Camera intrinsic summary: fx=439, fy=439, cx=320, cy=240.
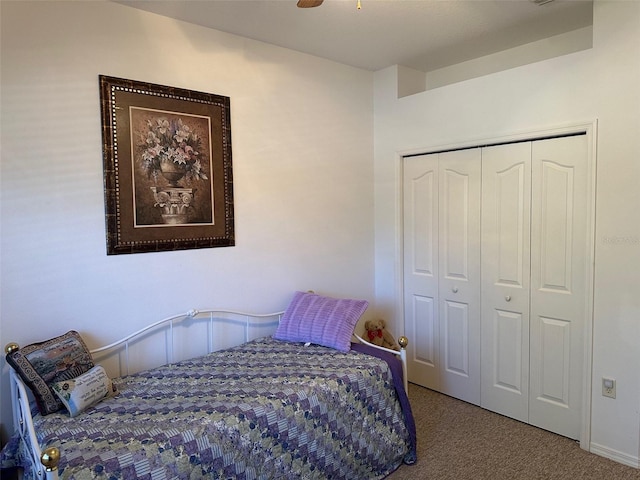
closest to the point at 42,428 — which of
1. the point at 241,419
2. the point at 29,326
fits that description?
the point at 29,326

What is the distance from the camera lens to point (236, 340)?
2.90m

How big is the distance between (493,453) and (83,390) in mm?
2220

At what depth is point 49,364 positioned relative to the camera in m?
1.96

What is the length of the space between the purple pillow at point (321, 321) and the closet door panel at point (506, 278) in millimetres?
952

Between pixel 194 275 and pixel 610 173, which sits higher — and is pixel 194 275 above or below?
below

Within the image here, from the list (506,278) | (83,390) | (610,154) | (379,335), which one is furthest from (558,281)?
(83,390)

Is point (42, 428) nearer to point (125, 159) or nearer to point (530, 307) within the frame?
point (125, 159)

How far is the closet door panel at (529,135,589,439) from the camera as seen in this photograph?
260cm

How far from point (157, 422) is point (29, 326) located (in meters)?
0.87

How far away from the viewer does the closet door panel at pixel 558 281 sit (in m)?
2.60

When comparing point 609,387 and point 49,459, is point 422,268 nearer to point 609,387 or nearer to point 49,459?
point 609,387

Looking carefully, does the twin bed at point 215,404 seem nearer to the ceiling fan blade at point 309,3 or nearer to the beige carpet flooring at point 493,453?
the beige carpet flooring at point 493,453

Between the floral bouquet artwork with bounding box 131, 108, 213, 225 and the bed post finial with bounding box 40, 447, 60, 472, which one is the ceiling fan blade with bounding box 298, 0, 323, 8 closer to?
the floral bouquet artwork with bounding box 131, 108, 213, 225

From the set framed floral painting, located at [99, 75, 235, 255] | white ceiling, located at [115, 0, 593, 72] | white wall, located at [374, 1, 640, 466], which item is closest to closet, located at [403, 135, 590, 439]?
white wall, located at [374, 1, 640, 466]
